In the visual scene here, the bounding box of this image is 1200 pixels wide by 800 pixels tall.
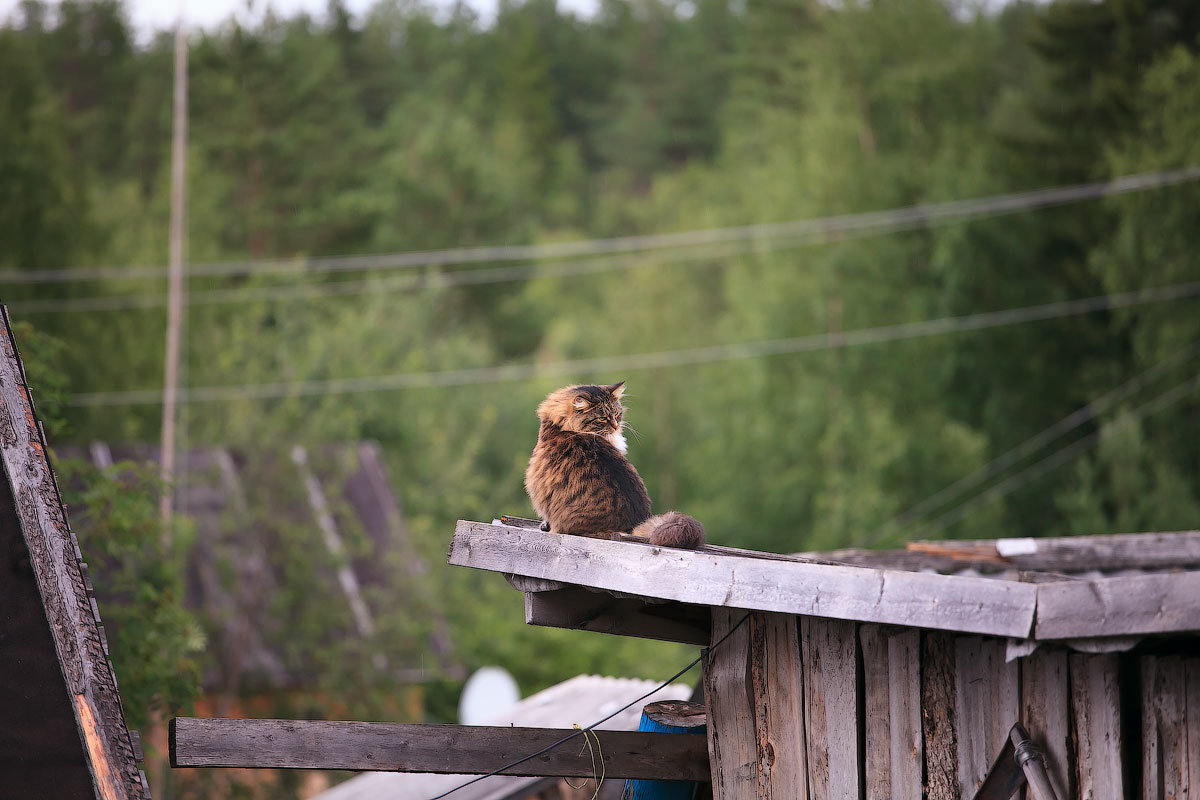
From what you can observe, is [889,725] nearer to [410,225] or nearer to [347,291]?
[347,291]

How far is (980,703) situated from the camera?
3201 millimetres

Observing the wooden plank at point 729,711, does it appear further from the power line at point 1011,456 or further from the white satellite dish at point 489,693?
the power line at point 1011,456

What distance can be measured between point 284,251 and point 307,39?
19.4 ft

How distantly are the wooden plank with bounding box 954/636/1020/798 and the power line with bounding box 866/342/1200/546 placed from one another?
16247 millimetres

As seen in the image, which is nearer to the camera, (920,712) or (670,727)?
(920,712)

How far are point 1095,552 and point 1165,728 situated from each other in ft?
12.1

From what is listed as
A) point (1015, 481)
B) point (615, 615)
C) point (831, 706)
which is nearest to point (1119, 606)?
point (831, 706)

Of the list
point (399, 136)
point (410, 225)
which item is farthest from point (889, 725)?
point (399, 136)

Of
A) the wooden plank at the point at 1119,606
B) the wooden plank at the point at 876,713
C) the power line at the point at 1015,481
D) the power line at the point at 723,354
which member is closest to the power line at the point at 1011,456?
the power line at the point at 1015,481

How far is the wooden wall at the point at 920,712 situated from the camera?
2.98 metres

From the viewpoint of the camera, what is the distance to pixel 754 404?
21.6 m

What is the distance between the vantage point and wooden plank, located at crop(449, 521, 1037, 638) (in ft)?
8.73

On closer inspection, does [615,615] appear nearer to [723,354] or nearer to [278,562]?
[278,562]

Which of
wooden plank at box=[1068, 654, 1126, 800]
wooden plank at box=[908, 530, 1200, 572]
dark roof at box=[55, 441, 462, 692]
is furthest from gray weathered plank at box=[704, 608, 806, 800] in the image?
dark roof at box=[55, 441, 462, 692]
